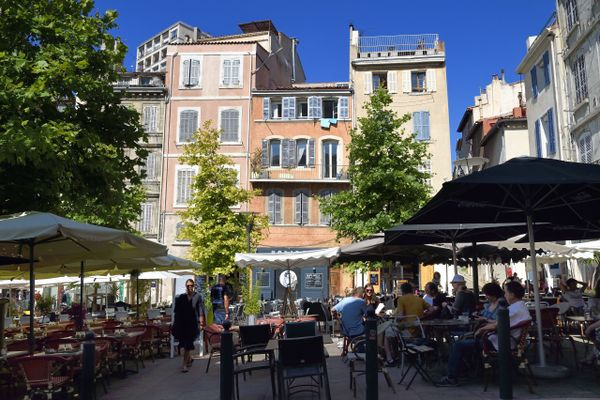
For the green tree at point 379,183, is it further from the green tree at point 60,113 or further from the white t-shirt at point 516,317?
the white t-shirt at point 516,317

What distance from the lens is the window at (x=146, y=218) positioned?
101ft

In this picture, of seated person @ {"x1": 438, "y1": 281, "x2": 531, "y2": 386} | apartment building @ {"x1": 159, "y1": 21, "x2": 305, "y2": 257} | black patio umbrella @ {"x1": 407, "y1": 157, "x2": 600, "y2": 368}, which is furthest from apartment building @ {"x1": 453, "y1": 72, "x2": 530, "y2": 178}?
seated person @ {"x1": 438, "y1": 281, "x2": 531, "y2": 386}

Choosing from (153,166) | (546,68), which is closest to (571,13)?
(546,68)

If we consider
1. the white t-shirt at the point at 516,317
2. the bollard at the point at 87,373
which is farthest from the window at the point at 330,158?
the bollard at the point at 87,373

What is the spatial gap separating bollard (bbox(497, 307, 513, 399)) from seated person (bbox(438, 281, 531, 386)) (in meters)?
0.58

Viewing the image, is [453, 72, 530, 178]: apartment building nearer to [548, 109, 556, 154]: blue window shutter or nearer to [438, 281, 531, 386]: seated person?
[548, 109, 556, 154]: blue window shutter

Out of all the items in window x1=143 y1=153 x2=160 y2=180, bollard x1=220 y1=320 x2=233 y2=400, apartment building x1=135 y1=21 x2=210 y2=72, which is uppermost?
apartment building x1=135 y1=21 x2=210 y2=72

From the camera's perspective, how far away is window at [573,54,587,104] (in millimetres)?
19750

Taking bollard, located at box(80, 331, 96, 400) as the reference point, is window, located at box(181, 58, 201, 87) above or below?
above

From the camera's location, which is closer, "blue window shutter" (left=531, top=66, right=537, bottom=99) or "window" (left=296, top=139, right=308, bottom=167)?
"blue window shutter" (left=531, top=66, right=537, bottom=99)

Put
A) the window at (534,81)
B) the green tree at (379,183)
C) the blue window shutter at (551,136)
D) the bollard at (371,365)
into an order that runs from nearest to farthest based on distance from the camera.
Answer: the bollard at (371,365)
the green tree at (379,183)
the blue window shutter at (551,136)
the window at (534,81)

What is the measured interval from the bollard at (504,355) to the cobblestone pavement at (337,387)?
0.32 m

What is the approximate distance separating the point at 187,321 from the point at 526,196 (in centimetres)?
614

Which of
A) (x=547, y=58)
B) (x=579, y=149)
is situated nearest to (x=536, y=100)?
(x=547, y=58)
